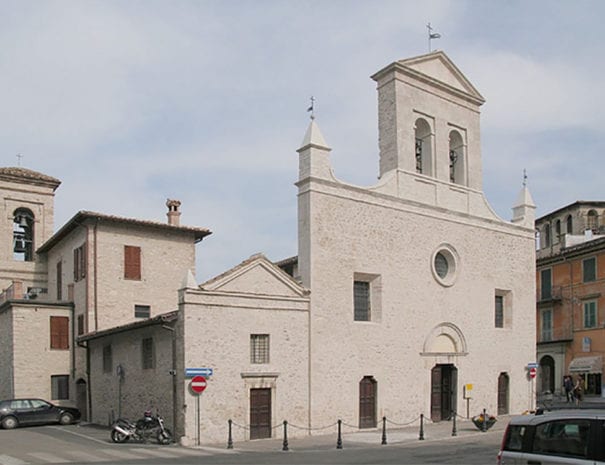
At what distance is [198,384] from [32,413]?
10469 millimetres

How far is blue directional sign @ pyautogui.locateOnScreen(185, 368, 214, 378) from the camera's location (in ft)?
64.4

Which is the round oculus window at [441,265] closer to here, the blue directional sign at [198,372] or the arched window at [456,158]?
the arched window at [456,158]

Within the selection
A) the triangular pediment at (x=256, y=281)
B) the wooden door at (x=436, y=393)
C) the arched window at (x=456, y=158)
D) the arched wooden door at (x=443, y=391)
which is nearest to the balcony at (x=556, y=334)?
the arched wooden door at (x=443, y=391)

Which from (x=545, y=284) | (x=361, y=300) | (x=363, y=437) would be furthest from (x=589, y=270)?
(x=363, y=437)

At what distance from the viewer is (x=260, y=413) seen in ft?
69.0

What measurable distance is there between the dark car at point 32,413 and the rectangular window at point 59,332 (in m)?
3.06

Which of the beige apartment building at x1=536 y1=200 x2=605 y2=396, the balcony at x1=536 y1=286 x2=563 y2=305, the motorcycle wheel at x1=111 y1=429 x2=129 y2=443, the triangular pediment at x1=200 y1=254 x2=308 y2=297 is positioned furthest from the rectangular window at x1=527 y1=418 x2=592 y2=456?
the balcony at x1=536 y1=286 x2=563 y2=305

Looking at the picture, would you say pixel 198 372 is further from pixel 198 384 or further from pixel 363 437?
pixel 363 437

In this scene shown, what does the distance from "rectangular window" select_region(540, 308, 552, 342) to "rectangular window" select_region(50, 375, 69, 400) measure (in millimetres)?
28452

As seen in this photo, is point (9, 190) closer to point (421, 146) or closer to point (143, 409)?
point (143, 409)

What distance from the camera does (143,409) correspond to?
73.8 feet

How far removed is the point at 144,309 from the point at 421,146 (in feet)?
46.2

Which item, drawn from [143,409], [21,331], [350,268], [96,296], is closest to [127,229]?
[96,296]

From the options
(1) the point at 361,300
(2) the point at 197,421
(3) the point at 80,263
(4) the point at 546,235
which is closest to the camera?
(2) the point at 197,421
